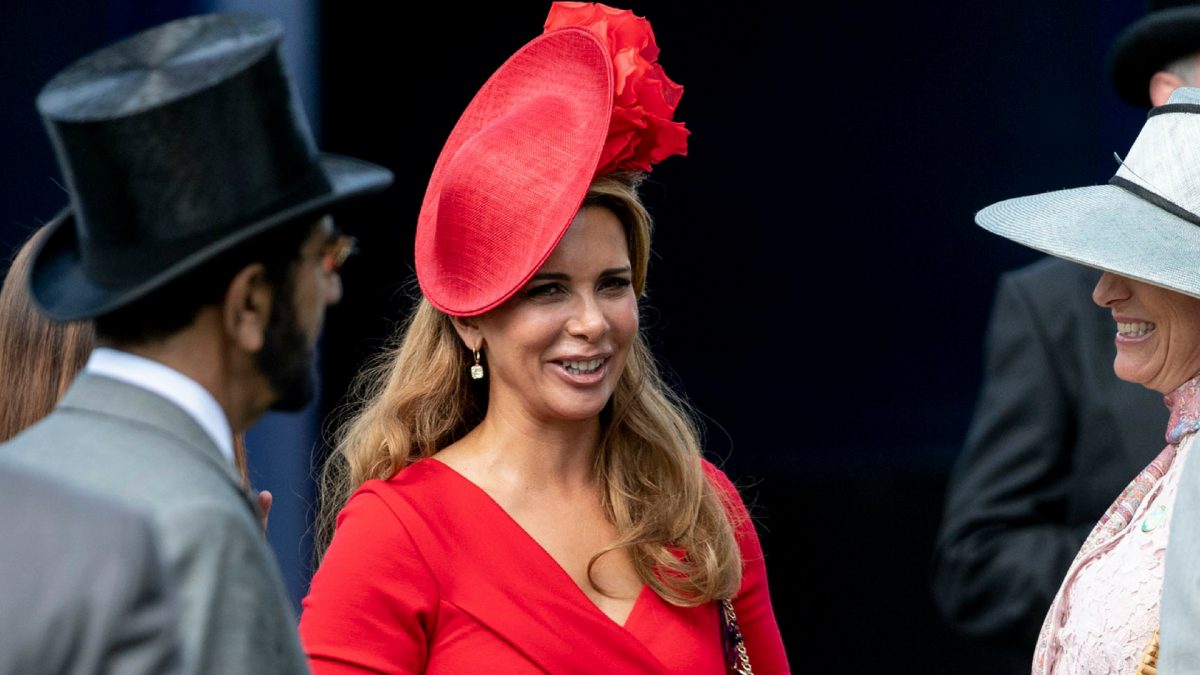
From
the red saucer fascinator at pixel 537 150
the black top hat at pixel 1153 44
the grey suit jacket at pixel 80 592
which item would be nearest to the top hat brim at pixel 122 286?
the grey suit jacket at pixel 80 592

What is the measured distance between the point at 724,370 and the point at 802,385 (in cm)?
24

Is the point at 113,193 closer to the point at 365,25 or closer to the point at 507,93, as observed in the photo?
the point at 507,93

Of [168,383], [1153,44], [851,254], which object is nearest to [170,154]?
[168,383]

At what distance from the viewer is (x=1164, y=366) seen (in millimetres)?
2510

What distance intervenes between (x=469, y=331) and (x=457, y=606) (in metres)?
0.47

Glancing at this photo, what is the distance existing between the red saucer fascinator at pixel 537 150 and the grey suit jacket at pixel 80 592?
3.94ft

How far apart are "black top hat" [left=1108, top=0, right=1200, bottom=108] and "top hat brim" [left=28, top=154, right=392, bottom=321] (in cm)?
224

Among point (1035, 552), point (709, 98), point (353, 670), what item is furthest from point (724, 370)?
point (353, 670)

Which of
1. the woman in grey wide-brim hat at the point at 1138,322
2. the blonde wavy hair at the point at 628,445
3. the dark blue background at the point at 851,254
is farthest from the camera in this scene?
the dark blue background at the point at 851,254

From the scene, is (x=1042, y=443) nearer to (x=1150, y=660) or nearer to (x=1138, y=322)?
(x=1138, y=322)

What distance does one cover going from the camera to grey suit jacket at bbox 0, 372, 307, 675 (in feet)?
4.87

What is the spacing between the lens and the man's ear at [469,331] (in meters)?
2.79

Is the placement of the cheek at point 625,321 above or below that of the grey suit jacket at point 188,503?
below

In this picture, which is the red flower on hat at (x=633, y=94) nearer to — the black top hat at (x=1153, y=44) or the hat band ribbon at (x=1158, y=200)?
the hat band ribbon at (x=1158, y=200)
